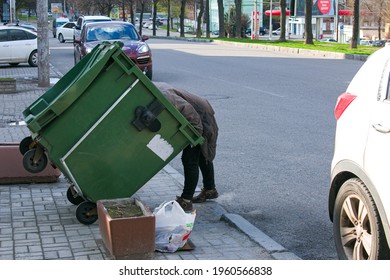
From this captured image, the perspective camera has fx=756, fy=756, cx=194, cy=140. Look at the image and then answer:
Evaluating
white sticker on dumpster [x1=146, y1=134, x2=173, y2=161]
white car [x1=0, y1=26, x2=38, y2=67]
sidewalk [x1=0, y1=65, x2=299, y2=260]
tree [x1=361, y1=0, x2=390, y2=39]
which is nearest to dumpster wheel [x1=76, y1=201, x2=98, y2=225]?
sidewalk [x1=0, y1=65, x2=299, y2=260]

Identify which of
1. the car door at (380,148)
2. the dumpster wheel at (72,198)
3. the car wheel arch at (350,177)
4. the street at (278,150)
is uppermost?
the car door at (380,148)

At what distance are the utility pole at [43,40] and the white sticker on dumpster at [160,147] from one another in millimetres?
13536

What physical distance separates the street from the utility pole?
12.2 ft

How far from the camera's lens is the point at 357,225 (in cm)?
529

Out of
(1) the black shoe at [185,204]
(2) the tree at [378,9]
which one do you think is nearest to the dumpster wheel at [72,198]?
(1) the black shoe at [185,204]

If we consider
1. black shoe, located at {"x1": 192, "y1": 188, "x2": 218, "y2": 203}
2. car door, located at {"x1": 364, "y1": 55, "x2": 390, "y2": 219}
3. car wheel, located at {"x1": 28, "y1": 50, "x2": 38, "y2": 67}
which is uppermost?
car door, located at {"x1": 364, "y1": 55, "x2": 390, "y2": 219}

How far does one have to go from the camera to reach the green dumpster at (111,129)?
20.6 ft

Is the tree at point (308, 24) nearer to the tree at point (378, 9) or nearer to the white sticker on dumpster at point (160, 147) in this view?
the tree at point (378, 9)

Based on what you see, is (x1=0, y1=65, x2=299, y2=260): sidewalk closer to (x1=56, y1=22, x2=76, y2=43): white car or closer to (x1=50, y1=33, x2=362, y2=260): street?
(x1=50, y1=33, x2=362, y2=260): street

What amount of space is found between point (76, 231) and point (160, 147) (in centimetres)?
103

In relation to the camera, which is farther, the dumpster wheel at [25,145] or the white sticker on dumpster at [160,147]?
the dumpster wheel at [25,145]

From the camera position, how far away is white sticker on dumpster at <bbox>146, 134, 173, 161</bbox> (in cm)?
647

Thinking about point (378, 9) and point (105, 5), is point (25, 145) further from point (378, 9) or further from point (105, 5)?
point (105, 5)

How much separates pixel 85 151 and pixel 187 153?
3.46 feet
